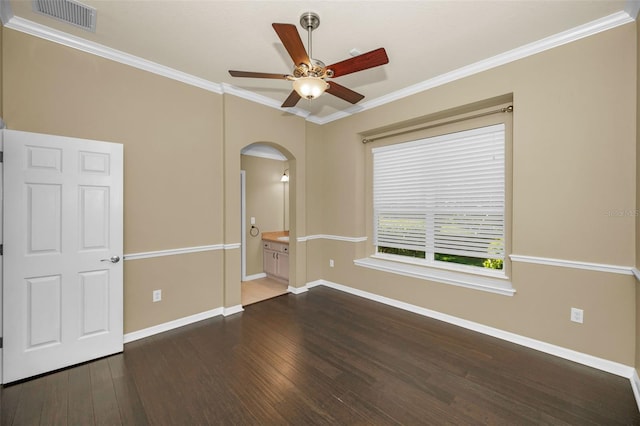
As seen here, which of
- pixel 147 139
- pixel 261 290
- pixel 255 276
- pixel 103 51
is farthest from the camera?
pixel 255 276

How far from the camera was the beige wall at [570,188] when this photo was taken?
2221 millimetres

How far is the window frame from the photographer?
9.82 feet

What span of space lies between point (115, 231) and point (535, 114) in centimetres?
435

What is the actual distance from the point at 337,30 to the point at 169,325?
11.9ft

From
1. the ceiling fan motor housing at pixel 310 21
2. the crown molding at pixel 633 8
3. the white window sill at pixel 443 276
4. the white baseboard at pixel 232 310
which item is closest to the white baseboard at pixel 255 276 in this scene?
the white baseboard at pixel 232 310

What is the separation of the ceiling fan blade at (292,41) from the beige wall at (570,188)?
2089 mm

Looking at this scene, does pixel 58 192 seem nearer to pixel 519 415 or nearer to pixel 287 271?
pixel 287 271

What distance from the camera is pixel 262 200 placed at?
18.1 feet

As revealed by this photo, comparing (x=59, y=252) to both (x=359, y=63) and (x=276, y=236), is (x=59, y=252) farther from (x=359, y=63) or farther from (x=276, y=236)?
(x=276, y=236)

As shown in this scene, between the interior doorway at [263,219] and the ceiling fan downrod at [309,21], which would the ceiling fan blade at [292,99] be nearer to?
the ceiling fan downrod at [309,21]

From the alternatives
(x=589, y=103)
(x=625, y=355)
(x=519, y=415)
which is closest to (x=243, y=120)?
(x=589, y=103)

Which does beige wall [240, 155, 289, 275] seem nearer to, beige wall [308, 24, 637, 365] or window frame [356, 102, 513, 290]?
window frame [356, 102, 513, 290]

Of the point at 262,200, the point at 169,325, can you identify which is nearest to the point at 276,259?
the point at 262,200

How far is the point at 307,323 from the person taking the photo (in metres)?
3.26
